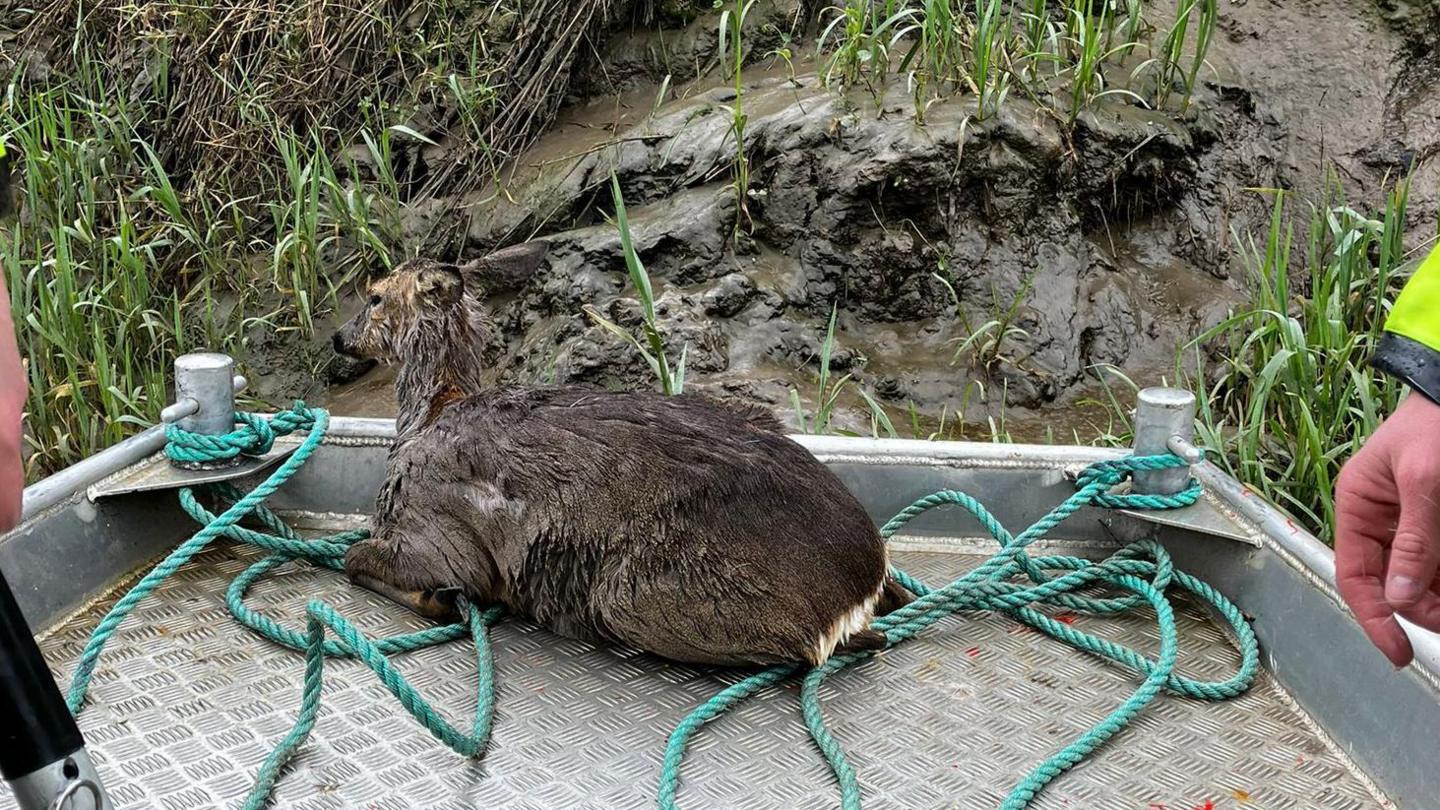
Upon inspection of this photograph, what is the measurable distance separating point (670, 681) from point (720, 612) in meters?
0.21

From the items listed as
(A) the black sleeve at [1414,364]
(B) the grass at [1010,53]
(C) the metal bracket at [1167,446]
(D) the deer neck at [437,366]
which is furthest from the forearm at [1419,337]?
(B) the grass at [1010,53]

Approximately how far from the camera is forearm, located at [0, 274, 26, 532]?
1082mm

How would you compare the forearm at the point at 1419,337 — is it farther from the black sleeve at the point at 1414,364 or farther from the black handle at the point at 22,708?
the black handle at the point at 22,708

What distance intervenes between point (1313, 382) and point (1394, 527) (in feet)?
8.67

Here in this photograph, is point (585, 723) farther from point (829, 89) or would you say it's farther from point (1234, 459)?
point (829, 89)

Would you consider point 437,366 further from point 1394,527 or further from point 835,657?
point 1394,527

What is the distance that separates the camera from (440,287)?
3434mm

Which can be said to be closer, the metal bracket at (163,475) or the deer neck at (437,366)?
the metal bracket at (163,475)

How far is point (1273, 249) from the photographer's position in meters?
4.30

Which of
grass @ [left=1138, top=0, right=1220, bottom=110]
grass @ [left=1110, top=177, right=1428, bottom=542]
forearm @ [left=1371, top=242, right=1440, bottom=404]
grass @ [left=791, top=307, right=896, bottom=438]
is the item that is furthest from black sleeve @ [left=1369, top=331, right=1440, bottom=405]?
grass @ [left=1138, top=0, right=1220, bottom=110]

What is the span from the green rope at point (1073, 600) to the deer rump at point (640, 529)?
9 cm

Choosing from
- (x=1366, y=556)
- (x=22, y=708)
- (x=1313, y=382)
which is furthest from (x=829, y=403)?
(x=22, y=708)

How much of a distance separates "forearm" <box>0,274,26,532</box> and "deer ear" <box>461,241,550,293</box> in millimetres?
2373

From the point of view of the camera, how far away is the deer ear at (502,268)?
3.49m
